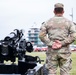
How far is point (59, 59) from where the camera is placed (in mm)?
8172

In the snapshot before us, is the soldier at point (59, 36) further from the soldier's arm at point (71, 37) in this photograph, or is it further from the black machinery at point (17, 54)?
the black machinery at point (17, 54)

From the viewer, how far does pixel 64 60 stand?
26.6 feet

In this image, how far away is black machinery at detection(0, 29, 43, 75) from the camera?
8000 mm

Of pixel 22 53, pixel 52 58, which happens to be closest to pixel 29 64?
pixel 22 53

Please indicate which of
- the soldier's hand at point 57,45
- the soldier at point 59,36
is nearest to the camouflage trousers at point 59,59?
the soldier at point 59,36

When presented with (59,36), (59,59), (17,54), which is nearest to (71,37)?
(59,36)

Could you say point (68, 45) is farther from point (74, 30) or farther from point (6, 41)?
point (6, 41)

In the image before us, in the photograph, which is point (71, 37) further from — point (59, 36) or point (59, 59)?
point (59, 59)

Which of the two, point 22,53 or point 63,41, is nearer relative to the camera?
point 63,41

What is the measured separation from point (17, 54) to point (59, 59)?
708mm

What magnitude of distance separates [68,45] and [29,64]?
934 millimetres

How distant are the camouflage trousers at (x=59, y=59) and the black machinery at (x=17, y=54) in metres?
0.20

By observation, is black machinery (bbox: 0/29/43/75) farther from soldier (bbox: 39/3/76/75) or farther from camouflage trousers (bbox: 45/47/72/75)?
soldier (bbox: 39/3/76/75)

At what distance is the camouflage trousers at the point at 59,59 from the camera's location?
803 cm
